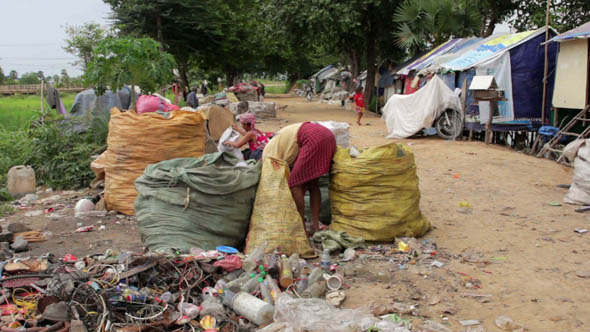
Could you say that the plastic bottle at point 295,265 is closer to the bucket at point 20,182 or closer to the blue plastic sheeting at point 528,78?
the bucket at point 20,182

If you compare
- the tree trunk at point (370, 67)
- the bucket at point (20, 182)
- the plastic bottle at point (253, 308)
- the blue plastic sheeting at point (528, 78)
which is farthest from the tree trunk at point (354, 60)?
the plastic bottle at point (253, 308)

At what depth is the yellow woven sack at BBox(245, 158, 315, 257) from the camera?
13.5ft

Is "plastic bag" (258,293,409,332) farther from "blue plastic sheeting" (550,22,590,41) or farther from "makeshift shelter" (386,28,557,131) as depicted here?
"makeshift shelter" (386,28,557,131)

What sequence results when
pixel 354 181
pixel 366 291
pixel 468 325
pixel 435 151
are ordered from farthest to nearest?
pixel 435 151, pixel 354 181, pixel 366 291, pixel 468 325

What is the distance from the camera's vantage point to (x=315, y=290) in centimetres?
343

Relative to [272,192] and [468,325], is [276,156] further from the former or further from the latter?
[468,325]

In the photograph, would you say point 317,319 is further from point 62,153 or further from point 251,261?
point 62,153

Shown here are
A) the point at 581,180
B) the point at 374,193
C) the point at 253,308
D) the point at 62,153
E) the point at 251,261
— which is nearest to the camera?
the point at 253,308

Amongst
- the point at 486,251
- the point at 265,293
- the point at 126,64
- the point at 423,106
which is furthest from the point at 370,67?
the point at 265,293

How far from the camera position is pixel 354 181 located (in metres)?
4.56

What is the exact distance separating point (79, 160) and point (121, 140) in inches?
91.0

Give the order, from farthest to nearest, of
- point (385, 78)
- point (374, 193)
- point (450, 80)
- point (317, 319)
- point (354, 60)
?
point (354, 60), point (385, 78), point (450, 80), point (374, 193), point (317, 319)

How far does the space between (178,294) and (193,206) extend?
0.93 m

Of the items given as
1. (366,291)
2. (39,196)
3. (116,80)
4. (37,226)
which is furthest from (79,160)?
(366,291)
